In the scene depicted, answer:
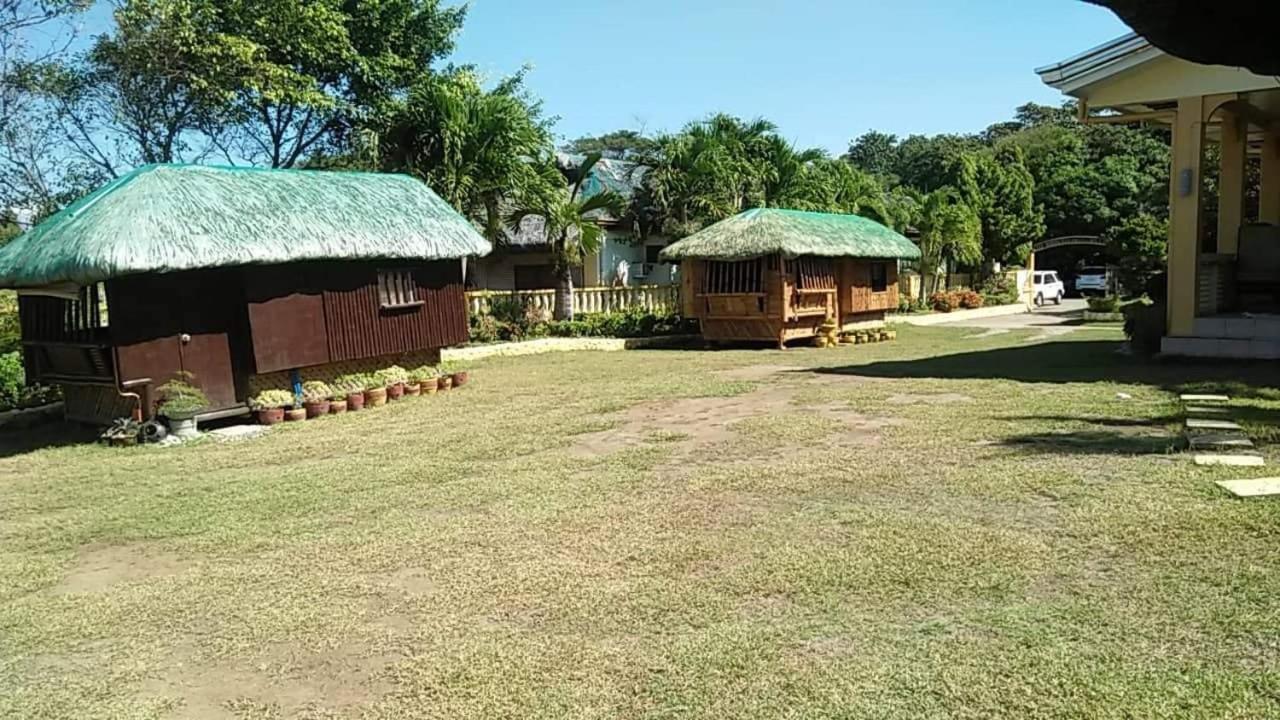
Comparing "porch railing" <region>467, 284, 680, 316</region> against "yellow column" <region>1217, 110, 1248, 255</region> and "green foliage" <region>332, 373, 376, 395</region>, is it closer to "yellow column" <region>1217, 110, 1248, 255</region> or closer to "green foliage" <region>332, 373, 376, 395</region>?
"green foliage" <region>332, 373, 376, 395</region>

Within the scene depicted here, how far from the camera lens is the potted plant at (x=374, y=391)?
13.0m

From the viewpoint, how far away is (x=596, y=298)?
23.4 meters

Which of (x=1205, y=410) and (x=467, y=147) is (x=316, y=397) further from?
(x=1205, y=410)

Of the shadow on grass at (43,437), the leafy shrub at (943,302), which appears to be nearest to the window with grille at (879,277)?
the leafy shrub at (943,302)

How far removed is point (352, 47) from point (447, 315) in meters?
11.4

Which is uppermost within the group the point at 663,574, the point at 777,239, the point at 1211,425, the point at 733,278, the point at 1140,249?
the point at 777,239

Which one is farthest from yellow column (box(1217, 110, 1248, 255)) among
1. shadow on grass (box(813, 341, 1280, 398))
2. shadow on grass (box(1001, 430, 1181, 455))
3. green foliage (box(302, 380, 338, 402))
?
green foliage (box(302, 380, 338, 402))

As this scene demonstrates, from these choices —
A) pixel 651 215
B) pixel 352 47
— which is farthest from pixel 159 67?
pixel 651 215

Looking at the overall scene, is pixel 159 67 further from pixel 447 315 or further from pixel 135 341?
pixel 135 341

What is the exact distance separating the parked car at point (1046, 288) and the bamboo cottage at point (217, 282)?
30212mm

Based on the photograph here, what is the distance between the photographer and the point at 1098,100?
Answer: 528 inches

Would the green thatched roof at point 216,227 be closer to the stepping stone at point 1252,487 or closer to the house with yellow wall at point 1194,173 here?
the house with yellow wall at point 1194,173

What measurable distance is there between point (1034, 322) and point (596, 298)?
12430 mm

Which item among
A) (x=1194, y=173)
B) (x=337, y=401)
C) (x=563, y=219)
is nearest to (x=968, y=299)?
(x=563, y=219)
